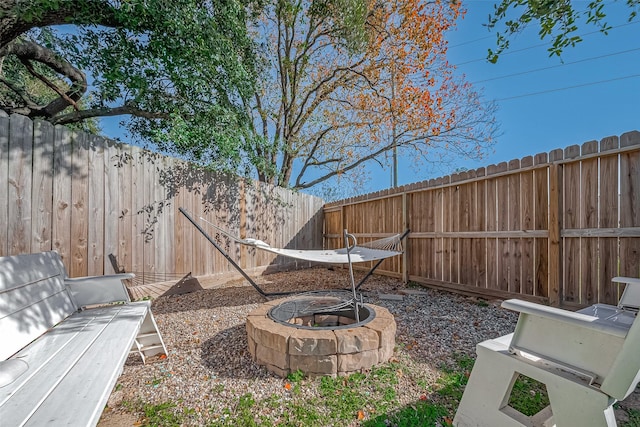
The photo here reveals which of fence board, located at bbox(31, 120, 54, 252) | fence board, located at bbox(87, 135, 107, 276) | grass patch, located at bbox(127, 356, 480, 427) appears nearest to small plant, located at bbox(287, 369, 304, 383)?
grass patch, located at bbox(127, 356, 480, 427)

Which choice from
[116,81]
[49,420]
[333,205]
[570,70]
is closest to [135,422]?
[49,420]

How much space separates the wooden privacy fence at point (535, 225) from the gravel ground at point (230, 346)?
0.47 m

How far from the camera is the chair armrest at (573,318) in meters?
0.93

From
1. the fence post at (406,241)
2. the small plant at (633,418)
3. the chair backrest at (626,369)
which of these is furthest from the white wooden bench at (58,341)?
the fence post at (406,241)

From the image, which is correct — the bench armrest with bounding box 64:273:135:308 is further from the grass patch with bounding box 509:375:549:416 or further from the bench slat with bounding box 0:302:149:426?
the grass patch with bounding box 509:375:549:416

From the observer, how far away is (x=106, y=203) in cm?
312

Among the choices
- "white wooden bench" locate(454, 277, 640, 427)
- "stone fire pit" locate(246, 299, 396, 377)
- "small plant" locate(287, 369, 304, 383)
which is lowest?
"small plant" locate(287, 369, 304, 383)

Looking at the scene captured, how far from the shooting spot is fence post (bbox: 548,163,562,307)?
9.28ft

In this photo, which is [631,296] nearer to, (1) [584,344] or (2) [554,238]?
(1) [584,344]

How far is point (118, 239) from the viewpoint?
3.21 m

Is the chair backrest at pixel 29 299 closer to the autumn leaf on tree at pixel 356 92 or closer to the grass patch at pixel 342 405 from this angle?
the grass patch at pixel 342 405

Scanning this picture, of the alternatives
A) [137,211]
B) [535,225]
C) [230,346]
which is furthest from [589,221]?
[137,211]

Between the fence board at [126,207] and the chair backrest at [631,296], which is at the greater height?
the fence board at [126,207]

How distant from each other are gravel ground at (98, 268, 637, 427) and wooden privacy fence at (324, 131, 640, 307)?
0.47 m
